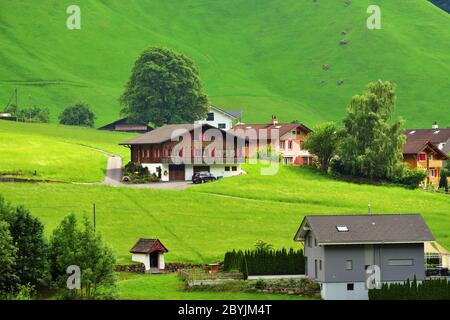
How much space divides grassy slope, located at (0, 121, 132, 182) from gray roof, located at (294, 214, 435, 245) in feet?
163

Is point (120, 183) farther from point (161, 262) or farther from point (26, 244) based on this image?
point (26, 244)

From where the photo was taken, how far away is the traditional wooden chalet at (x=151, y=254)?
283 feet

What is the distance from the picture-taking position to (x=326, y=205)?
115 metres

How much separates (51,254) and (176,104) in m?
117

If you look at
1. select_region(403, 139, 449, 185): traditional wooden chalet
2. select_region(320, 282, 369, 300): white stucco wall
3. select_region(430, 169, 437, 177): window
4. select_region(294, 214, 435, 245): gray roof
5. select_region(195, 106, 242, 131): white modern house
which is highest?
Result: select_region(195, 106, 242, 131): white modern house

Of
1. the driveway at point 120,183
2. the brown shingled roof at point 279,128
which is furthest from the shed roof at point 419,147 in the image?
the driveway at point 120,183

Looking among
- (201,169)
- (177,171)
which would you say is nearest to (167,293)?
(177,171)

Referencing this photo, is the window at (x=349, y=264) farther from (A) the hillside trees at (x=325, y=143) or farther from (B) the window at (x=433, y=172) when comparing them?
(B) the window at (x=433, y=172)

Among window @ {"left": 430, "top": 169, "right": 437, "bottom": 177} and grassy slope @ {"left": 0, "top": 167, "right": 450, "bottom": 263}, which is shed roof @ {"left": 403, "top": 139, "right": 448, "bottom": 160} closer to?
window @ {"left": 430, "top": 169, "right": 437, "bottom": 177}

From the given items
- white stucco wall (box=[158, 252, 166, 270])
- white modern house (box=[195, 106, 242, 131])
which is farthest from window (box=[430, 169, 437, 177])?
white stucco wall (box=[158, 252, 166, 270])

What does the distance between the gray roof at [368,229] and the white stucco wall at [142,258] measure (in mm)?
13976

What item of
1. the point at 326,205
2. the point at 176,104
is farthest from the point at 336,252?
the point at 176,104

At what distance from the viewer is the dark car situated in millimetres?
126312
